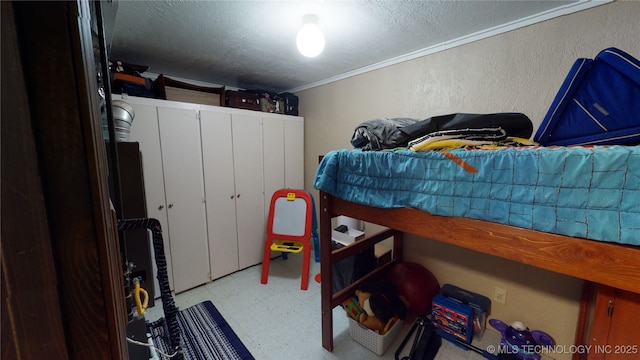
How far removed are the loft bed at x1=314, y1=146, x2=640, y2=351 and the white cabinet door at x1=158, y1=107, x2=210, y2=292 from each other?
65.9 inches

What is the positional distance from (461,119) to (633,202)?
635 mm

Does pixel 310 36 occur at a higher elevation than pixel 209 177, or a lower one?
higher

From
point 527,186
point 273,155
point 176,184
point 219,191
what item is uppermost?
point 273,155

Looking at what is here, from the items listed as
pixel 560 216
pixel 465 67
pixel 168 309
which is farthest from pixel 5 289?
pixel 465 67

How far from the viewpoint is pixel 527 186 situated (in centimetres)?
94

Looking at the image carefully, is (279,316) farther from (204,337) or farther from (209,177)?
(209,177)

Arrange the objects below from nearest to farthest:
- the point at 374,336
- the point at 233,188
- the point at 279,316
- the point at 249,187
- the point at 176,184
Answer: the point at 374,336 < the point at 279,316 < the point at 176,184 < the point at 233,188 < the point at 249,187

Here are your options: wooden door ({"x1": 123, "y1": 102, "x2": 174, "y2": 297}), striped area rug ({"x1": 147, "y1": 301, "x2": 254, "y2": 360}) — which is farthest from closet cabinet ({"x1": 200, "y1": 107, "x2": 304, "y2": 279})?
striped area rug ({"x1": 147, "y1": 301, "x2": 254, "y2": 360})

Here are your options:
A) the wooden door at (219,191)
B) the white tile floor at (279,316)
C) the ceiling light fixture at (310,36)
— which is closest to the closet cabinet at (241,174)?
the wooden door at (219,191)

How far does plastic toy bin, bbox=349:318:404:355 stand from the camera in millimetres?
1633

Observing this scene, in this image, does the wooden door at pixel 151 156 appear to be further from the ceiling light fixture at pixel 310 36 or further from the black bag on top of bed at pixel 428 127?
the black bag on top of bed at pixel 428 127

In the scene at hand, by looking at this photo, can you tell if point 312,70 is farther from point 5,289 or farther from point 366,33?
point 5,289

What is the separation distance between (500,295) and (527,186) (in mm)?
1327

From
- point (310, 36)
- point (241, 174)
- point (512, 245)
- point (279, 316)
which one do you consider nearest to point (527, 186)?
point (512, 245)
